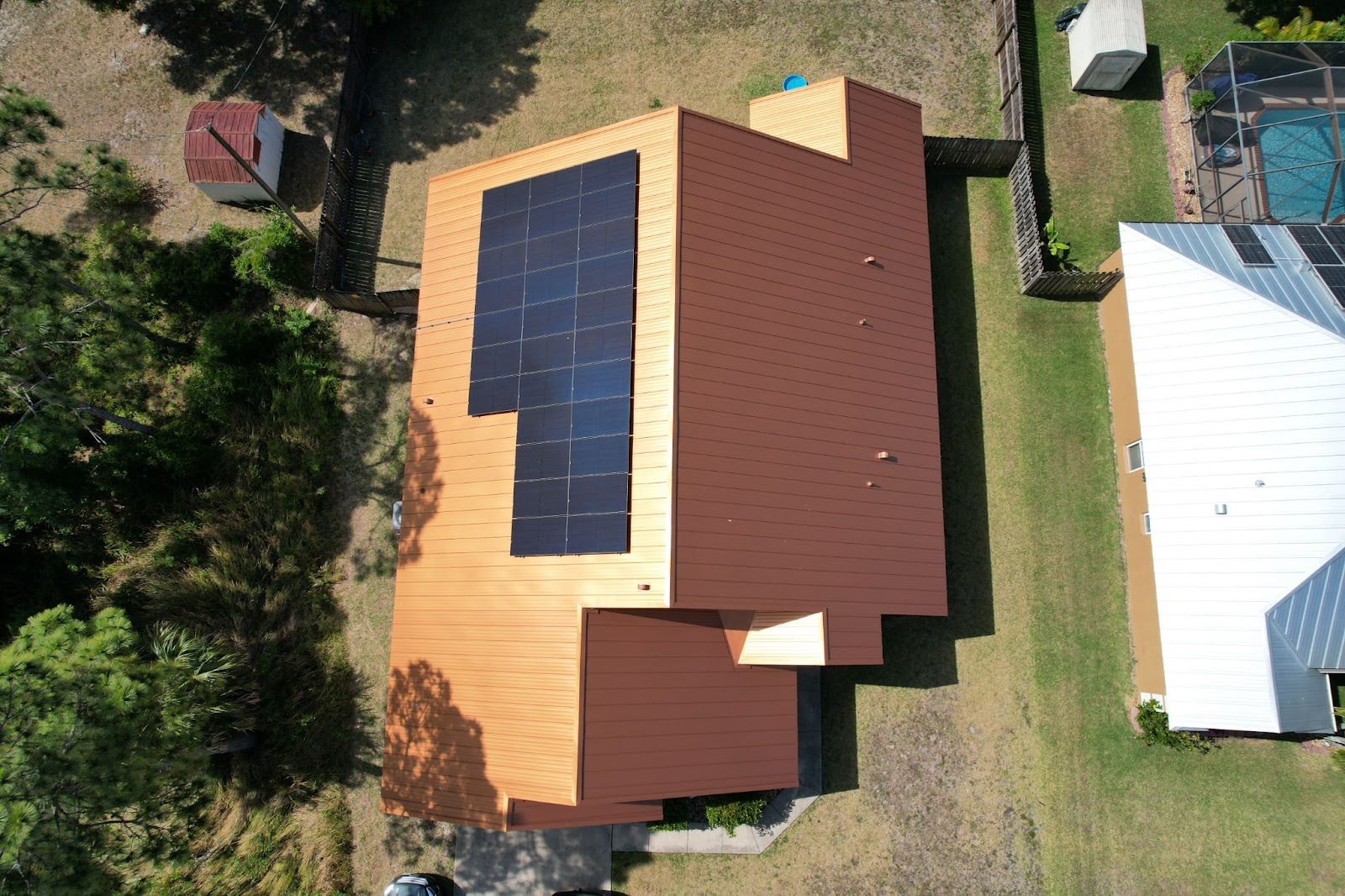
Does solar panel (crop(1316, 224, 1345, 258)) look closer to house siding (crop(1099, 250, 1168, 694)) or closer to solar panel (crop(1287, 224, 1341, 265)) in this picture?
solar panel (crop(1287, 224, 1341, 265))

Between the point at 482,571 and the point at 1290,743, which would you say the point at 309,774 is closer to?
the point at 482,571

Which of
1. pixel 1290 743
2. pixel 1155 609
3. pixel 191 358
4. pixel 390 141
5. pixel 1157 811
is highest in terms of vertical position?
pixel 390 141

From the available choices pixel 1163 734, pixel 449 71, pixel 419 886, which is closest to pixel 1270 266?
pixel 1163 734

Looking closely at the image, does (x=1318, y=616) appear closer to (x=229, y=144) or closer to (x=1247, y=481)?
(x=1247, y=481)

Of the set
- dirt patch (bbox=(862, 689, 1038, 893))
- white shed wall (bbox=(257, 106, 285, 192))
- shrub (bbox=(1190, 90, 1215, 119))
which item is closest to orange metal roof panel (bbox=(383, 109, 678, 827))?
dirt patch (bbox=(862, 689, 1038, 893))

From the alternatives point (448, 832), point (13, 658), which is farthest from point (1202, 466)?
point (13, 658)
